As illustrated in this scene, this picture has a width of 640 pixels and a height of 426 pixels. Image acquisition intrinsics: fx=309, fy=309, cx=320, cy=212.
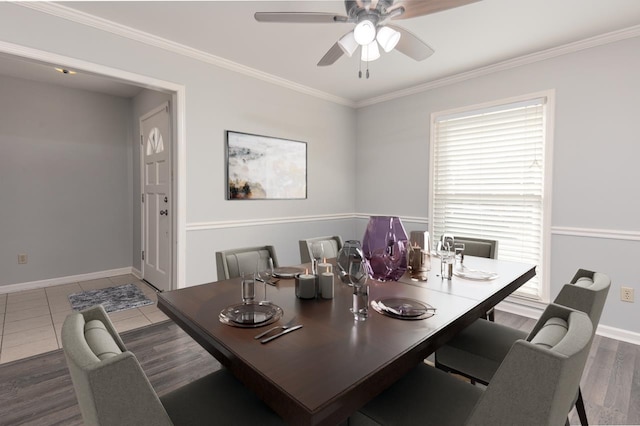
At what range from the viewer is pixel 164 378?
2045 millimetres

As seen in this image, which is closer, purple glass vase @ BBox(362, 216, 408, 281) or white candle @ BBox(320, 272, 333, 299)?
white candle @ BBox(320, 272, 333, 299)

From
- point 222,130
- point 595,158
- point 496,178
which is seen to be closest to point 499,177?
point 496,178

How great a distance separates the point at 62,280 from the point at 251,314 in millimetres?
4334

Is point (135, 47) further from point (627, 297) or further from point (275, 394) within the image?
point (627, 297)

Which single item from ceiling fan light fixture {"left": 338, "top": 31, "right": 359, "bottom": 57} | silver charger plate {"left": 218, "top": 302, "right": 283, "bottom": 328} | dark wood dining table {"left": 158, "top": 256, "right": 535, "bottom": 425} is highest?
ceiling fan light fixture {"left": 338, "top": 31, "right": 359, "bottom": 57}

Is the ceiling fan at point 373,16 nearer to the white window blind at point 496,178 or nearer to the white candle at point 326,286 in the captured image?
the white candle at point 326,286

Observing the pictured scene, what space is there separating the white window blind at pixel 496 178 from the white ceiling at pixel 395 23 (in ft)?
2.03

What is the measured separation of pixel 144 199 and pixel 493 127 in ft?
14.6

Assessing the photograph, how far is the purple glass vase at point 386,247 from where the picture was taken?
159cm

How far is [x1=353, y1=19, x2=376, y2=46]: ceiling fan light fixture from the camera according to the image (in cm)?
173

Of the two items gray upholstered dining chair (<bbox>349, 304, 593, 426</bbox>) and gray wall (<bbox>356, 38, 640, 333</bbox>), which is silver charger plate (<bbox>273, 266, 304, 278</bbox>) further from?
gray wall (<bbox>356, 38, 640, 333</bbox>)

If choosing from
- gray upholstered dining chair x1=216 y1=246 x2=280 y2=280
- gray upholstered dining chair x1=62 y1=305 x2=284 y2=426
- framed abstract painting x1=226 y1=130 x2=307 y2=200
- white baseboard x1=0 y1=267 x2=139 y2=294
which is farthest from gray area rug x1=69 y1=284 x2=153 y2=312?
gray upholstered dining chair x1=62 y1=305 x2=284 y2=426

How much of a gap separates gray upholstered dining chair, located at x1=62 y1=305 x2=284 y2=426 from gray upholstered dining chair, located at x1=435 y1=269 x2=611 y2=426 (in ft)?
3.12

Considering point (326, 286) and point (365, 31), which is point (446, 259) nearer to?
point (326, 286)
